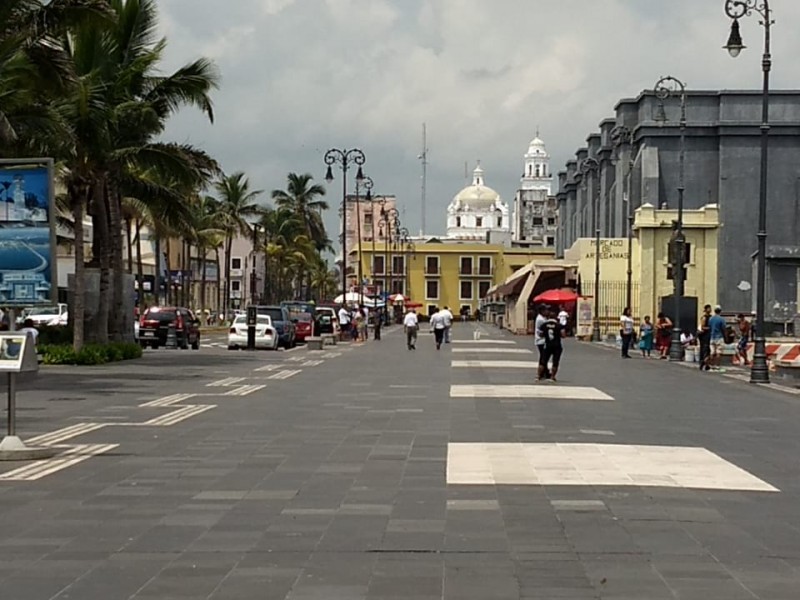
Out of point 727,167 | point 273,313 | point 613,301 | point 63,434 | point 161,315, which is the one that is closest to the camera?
point 63,434

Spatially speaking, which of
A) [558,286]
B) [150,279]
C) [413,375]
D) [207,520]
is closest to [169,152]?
[413,375]

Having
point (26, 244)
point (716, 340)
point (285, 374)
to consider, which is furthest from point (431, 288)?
point (26, 244)

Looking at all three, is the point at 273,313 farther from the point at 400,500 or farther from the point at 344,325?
the point at 400,500

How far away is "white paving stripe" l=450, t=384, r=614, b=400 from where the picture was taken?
22625 mm

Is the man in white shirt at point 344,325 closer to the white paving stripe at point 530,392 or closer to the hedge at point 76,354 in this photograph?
the hedge at point 76,354

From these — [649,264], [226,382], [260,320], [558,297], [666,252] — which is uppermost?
[666,252]

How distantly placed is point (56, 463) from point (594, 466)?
18.3ft

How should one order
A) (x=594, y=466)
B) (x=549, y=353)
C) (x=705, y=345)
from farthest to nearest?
(x=705, y=345) < (x=549, y=353) < (x=594, y=466)

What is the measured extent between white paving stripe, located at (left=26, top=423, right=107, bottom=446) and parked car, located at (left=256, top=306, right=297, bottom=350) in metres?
30.8

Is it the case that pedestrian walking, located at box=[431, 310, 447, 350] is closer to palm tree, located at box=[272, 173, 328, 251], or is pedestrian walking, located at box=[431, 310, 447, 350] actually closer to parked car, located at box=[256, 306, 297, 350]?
parked car, located at box=[256, 306, 297, 350]

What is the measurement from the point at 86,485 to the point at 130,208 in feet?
143

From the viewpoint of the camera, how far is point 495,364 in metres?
35.5

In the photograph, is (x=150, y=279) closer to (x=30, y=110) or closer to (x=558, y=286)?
(x=558, y=286)

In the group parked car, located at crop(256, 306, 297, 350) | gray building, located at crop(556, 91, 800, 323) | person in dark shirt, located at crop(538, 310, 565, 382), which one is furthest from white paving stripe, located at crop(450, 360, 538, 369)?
gray building, located at crop(556, 91, 800, 323)
